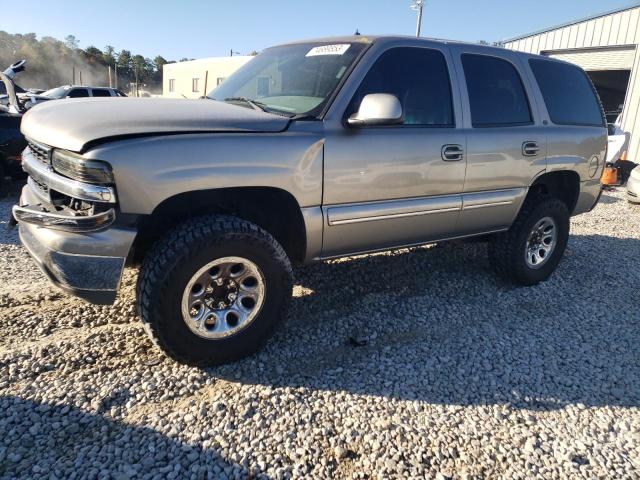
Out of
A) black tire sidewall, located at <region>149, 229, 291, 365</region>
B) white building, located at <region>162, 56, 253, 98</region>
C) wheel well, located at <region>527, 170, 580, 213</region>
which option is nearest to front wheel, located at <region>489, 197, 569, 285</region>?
wheel well, located at <region>527, 170, 580, 213</region>

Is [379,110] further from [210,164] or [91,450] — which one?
[91,450]

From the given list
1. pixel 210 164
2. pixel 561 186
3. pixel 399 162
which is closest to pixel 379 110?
pixel 399 162

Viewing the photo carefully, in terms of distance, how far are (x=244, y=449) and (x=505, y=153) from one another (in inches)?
119

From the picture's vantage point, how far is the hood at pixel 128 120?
2441 millimetres

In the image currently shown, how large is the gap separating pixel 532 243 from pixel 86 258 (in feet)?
12.8

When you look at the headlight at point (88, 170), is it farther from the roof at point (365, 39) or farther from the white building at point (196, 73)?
the white building at point (196, 73)

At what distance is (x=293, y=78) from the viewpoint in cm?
344

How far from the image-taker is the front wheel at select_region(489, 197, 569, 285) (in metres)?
4.36

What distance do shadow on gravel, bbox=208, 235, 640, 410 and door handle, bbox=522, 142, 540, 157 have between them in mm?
1265

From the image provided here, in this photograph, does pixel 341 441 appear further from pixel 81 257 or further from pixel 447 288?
pixel 447 288

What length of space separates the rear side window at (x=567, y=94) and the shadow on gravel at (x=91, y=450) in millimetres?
4040

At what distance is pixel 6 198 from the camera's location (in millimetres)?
7375

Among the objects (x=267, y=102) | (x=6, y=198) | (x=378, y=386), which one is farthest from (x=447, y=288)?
(x=6, y=198)

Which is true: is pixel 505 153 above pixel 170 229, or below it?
above
